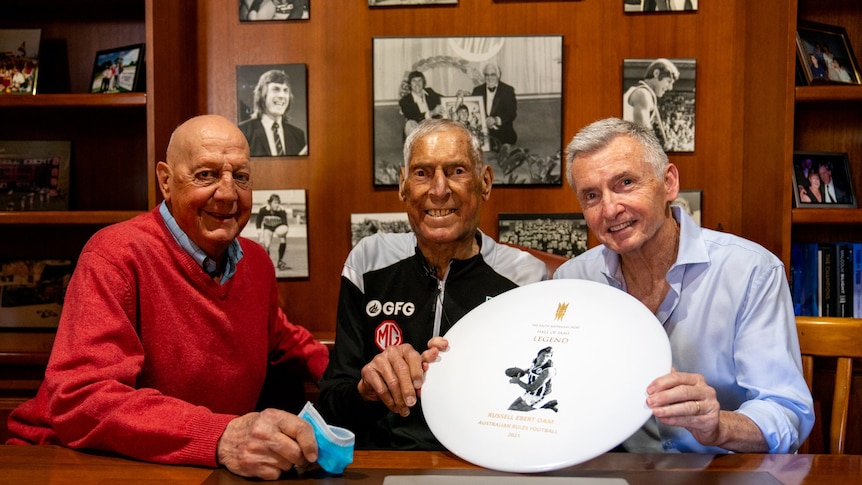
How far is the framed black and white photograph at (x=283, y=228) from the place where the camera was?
271 centimetres

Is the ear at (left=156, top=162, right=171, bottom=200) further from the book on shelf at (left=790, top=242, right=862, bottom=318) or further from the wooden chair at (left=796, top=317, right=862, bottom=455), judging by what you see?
the book on shelf at (left=790, top=242, right=862, bottom=318)

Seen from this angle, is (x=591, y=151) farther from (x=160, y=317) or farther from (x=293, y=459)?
(x=160, y=317)

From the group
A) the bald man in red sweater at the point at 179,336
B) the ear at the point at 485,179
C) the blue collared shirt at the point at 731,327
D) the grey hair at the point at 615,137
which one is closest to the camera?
the bald man in red sweater at the point at 179,336

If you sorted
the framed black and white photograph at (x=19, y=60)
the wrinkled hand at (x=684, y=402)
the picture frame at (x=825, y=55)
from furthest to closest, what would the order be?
1. the framed black and white photograph at (x=19, y=60)
2. the picture frame at (x=825, y=55)
3. the wrinkled hand at (x=684, y=402)

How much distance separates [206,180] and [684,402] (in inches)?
47.6

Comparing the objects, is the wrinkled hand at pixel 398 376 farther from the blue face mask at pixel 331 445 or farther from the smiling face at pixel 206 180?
the smiling face at pixel 206 180

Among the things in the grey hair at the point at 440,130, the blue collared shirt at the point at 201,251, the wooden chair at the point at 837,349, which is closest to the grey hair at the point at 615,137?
the grey hair at the point at 440,130

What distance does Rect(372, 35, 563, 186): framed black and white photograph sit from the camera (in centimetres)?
266

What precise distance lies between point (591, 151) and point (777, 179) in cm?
125

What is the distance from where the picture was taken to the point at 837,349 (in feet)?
5.12

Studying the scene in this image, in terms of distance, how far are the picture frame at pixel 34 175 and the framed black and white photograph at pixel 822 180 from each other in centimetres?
276

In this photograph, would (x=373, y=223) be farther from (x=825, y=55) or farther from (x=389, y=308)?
(x=825, y=55)

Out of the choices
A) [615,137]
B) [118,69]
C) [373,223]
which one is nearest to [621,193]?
[615,137]

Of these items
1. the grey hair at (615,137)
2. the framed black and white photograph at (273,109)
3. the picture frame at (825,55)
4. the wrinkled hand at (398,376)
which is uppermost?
the picture frame at (825,55)
